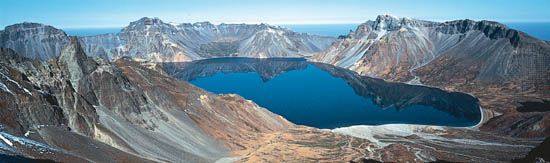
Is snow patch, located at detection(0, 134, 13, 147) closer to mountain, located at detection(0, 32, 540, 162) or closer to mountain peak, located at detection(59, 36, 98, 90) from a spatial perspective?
mountain, located at detection(0, 32, 540, 162)

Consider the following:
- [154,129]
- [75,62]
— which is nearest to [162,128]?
[154,129]

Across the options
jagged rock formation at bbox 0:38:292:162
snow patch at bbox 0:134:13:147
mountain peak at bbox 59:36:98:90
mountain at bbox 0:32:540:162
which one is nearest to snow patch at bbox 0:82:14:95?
jagged rock formation at bbox 0:38:292:162

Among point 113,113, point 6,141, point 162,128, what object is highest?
point 6,141

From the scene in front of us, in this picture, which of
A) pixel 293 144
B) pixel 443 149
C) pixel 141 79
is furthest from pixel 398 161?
pixel 141 79

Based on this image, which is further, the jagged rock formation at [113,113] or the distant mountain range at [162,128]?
the distant mountain range at [162,128]

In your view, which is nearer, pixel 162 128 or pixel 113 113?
pixel 113 113

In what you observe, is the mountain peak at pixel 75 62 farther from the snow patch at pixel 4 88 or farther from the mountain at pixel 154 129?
the snow patch at pixel 4 88

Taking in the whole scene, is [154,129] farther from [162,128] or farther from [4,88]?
[4,88]

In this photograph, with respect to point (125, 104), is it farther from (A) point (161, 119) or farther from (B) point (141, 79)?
(B) point (141, 79)

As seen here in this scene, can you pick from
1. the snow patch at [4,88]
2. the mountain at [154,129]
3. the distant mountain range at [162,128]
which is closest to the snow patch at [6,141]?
the mountain at [154,129]
